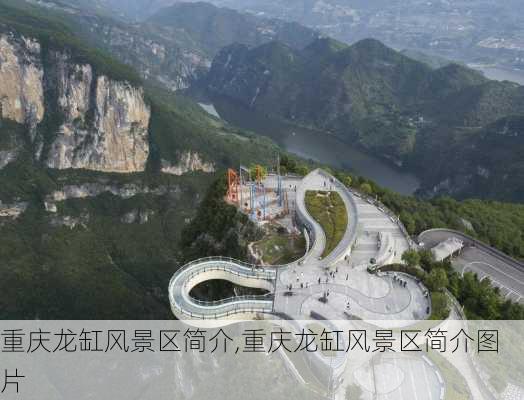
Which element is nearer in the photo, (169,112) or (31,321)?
(31,321)

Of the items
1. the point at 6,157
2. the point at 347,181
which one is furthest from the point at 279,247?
the point at 6,157

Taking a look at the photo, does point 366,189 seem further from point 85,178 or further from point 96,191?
point 85,178

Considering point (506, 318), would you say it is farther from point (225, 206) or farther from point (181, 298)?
A: point (225, 206)

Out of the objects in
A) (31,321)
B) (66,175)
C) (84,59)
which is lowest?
(31,321)

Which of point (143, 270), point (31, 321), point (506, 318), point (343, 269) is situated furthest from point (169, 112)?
point (506, 318)

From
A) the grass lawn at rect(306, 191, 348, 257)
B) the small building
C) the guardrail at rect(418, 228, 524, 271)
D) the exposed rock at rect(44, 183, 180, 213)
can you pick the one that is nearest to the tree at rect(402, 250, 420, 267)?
the grass lawn at rect(306, 191, 348, 257)

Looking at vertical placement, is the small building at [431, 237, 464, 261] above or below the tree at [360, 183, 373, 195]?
below

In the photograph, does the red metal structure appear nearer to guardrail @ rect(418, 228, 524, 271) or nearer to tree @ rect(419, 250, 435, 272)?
tree @ rect(419, 250, 435, 272)
